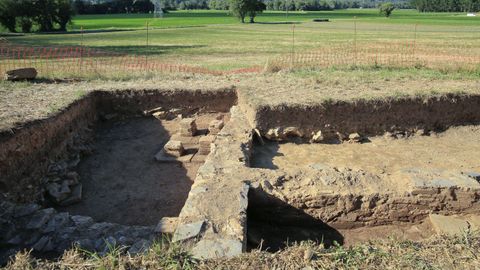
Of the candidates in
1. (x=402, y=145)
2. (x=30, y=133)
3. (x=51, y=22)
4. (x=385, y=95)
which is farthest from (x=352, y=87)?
(x=51, y=22)

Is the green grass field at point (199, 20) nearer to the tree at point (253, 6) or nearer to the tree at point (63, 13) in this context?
the tree at point (63, 13)

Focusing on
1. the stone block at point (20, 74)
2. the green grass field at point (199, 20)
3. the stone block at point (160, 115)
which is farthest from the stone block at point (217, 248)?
the green grass field at point (199, 20)

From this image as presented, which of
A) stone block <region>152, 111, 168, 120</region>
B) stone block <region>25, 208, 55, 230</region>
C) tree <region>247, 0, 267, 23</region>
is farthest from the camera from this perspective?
tree <region>247, 0, 267, 23</region>

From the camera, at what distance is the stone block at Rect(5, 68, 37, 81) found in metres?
12.1

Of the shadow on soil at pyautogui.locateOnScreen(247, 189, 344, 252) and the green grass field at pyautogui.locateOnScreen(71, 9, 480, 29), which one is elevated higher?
the green grass field at pyautogui.locateOnScreen(71, 9, 480, 29)

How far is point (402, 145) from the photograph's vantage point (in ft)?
32.0

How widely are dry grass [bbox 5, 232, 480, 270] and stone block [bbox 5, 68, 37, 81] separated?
413 inches

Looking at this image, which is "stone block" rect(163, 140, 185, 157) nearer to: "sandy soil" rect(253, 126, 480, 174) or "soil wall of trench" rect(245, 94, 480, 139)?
"sandy soil" rect(253, 126, 480, 174)

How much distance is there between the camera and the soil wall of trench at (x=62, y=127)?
6.66 m

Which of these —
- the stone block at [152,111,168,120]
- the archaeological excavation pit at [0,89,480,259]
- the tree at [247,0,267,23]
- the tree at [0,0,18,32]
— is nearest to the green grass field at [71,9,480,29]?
the tree at [247,0,267,23]

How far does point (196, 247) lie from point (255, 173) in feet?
7.42

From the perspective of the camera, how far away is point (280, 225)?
5.98 meters

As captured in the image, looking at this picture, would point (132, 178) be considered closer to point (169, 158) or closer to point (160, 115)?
point (169, 158)

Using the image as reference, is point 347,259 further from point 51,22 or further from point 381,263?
point 51,22
